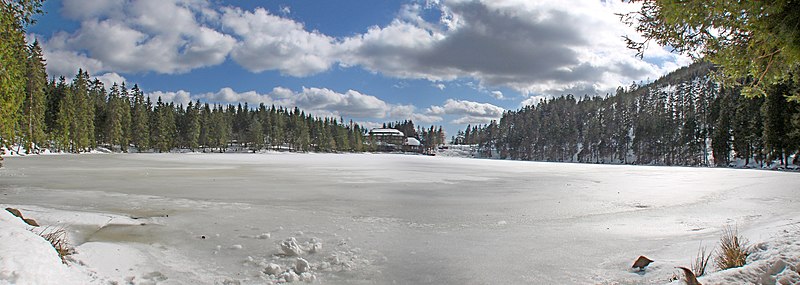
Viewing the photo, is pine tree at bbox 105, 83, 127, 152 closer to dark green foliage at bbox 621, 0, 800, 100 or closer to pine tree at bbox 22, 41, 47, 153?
pine tree at bbox 22, 41, 47, 153

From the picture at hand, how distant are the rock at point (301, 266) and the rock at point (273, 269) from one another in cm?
21

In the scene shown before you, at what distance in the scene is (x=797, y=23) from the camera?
→ 17.8 ft

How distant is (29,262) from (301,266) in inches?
112

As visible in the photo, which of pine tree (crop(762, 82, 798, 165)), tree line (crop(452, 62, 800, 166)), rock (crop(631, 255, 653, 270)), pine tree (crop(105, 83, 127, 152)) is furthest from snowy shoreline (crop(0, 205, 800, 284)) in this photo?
pine tree (crop(105, 83, 127, 152))

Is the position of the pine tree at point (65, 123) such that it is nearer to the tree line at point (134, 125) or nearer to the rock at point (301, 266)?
the tree line at point (134, 125)

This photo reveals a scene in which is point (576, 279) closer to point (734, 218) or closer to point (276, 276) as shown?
point (276, 276)

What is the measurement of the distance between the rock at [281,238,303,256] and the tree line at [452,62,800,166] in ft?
140

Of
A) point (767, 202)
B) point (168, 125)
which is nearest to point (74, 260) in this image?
point (767, 202)

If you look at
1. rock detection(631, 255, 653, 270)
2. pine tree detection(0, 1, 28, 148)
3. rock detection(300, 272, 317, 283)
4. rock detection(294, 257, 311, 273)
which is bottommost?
rock detection(300, 272, 317, 283)

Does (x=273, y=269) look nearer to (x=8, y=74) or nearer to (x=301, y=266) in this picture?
(x=301, y=266)

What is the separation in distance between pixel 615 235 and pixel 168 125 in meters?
92.9

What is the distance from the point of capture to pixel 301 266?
18.4 feet

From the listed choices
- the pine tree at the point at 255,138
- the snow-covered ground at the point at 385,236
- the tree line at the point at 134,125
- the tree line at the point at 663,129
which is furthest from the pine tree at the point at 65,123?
the tree line at the point at 663,129

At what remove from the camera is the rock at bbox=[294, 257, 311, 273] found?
5.55 m
